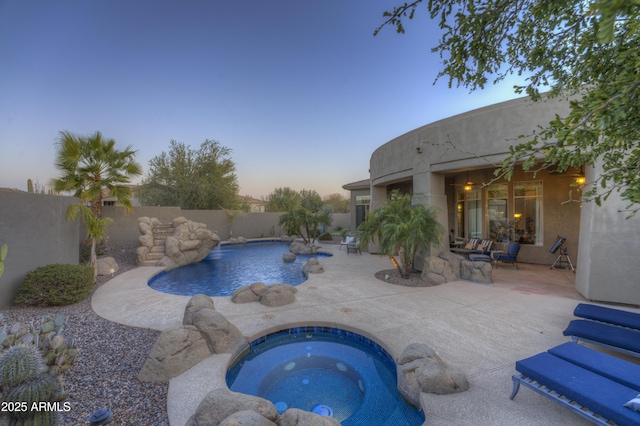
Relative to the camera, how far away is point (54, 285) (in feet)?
19.1

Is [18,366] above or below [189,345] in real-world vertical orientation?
above

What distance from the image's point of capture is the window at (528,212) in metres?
10.3

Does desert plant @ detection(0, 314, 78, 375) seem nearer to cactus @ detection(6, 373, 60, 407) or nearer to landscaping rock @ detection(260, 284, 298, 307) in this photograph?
cactus @ detection(6, 373, 60, 407)

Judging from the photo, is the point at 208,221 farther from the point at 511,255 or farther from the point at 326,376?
the point at 511,255

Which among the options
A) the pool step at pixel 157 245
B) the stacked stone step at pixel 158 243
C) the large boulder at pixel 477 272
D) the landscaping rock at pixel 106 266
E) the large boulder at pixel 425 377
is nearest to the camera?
the large boulder at pixel 425 377

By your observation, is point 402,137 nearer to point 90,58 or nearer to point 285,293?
point 285,293

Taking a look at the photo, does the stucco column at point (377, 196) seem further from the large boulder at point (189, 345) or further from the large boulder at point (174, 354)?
the large boulder at point (174, 354)

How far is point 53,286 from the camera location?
229 inches

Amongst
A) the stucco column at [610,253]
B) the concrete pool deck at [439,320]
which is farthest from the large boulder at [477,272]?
the stucco column at [610,253]

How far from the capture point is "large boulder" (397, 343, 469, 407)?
10.4 feet

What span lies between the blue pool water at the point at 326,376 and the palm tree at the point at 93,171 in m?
7.51

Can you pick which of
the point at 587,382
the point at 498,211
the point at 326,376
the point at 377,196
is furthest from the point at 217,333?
the point at 498,211

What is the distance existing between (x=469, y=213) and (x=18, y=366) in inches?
554

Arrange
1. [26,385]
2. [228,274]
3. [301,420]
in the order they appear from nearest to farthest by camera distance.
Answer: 1. [301,420]
2. [26,385]
3. [228,274]
